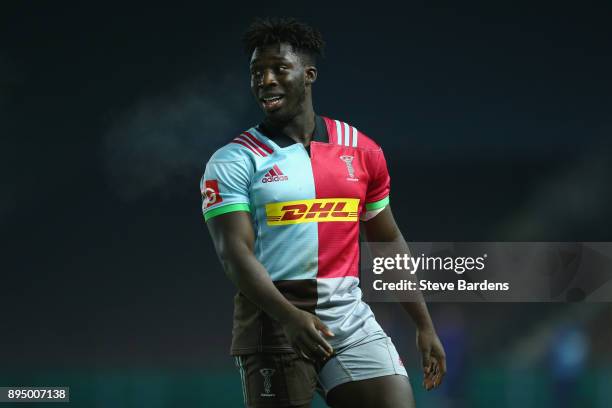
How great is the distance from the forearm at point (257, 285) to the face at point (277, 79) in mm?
686

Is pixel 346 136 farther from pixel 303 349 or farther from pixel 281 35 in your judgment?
pixel 303 349

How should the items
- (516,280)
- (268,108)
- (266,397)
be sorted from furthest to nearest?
(516,280) < (268,108) < (266,397)

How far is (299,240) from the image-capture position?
3.51 m

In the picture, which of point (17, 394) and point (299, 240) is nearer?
point (299, 240)

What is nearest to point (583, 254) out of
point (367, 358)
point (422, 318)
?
point (422, 318)

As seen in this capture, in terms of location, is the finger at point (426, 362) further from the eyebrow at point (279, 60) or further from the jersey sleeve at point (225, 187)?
the eyebrow at point (279, 60)

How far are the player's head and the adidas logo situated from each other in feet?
0.87

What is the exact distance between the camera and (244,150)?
141 inches

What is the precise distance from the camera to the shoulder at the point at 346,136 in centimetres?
378

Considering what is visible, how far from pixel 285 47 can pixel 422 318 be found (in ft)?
4.25

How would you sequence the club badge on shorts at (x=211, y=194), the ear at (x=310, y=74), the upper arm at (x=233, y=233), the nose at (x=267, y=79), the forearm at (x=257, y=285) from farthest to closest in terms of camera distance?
the ear at (x=310, y=74) → the nose at (x=267, y=79) → the club badge on shorts at (x=211, y=194) → the upper arm at (x=233, y=233) → the forearm at (x=257, y=285)

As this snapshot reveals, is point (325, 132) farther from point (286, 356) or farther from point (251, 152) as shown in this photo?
point (286, 356)

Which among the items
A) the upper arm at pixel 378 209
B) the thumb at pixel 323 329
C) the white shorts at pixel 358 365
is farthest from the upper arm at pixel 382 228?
the thumb at pixel 323 329

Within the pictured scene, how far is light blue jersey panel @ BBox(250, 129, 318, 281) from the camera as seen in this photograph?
3.49 meters
